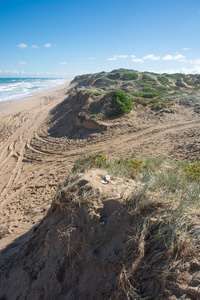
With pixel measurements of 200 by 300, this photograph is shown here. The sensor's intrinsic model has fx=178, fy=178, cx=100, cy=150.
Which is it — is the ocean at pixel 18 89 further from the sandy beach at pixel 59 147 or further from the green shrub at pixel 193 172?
the green shrub at pixel 193 172

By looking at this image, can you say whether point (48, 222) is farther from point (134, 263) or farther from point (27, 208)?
point (27, 208)

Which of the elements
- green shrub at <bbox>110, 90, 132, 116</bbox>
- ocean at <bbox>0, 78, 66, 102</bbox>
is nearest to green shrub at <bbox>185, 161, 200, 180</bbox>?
green shrub at <bbox>110, 90, 132, 116</bbox>

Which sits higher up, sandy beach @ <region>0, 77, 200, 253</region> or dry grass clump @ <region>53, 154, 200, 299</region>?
dry grass clump @ <region>53, 154, 200, 299</region>

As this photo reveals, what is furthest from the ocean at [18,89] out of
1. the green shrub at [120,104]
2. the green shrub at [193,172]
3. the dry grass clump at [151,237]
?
the dry grass clump at [151,237]

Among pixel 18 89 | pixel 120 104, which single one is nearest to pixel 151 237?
pixel 120 104

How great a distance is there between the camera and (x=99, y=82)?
106 feet

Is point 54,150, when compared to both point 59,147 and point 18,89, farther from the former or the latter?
point 18,89

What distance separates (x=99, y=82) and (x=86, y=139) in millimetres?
25075

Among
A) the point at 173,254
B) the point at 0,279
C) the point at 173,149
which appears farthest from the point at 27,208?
the point at 173,149

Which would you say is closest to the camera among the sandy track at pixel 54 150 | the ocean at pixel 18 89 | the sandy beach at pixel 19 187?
the sandy beach at pixel 19 187

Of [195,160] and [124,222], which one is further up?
[124,222]

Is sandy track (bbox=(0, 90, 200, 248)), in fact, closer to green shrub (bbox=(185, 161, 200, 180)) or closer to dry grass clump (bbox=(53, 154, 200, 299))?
green shrub (bbox=(185, 161, 200, 180))

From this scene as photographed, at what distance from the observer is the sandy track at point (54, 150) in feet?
18.0

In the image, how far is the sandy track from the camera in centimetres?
548
